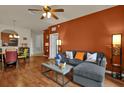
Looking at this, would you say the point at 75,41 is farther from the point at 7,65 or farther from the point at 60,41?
the point at 7,65

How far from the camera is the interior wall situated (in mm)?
3975

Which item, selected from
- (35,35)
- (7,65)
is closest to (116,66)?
(7,65)

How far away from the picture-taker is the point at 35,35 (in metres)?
11.6

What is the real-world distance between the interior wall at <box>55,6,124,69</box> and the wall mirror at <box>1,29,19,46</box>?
378cm

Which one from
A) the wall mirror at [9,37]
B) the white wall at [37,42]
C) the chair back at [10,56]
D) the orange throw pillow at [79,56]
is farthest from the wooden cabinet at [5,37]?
Result: the orange throw pillow at [79,56]

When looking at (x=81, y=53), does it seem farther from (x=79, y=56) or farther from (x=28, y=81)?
(x=28, y=81)

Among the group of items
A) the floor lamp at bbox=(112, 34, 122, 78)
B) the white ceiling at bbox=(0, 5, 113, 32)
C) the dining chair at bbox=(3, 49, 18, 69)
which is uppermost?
the white ceiling at bbox=(0, 5, 113, 32)

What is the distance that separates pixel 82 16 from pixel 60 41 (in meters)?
2.20

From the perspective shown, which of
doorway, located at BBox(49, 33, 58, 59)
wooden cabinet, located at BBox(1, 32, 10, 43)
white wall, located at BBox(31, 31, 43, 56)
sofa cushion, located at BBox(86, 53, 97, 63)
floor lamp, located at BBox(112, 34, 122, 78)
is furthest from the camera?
white wall, located at BBox(31, 31, 43, 56)

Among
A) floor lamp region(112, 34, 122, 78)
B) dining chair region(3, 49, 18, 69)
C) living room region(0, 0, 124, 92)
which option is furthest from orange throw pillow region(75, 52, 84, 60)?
dining chair region(3, 49, 18, 69)

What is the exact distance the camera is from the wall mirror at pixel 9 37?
24.6 feet

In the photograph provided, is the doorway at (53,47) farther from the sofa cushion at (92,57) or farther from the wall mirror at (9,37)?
the sofa cushion at (92,57)

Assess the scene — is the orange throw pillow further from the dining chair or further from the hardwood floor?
the dining chair
